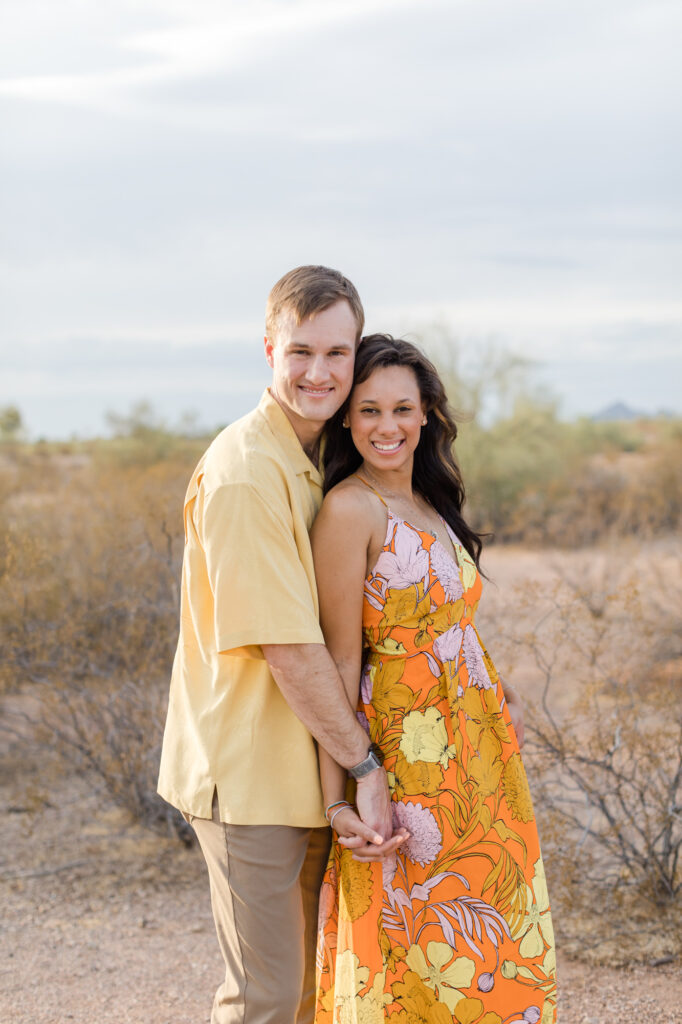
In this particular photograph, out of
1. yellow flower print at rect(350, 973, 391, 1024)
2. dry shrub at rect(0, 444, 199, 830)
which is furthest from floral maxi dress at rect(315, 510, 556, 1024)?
dry shrub at rect(0, 444, 199, 830)

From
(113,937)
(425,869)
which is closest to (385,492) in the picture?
(425,869)

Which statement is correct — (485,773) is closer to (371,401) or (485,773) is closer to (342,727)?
(342,727)

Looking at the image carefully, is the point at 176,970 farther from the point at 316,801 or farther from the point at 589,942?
the point at 316,801

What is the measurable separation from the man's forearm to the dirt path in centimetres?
197

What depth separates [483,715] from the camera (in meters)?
2.44

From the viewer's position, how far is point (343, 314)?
91.0 inches

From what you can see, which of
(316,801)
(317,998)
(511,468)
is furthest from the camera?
(511,468)

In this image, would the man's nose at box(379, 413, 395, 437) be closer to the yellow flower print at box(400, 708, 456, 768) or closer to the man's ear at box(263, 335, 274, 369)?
the man's ear at box(263, 335, 274, 369)

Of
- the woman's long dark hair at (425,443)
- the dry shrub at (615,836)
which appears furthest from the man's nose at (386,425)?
the dry shrub at (615,836)

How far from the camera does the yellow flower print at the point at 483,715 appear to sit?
2.40 metres

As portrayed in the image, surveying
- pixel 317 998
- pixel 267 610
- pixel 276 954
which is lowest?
pixel 317 998

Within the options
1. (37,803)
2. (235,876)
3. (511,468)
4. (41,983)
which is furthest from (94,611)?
(511,468)

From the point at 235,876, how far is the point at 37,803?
3493mm

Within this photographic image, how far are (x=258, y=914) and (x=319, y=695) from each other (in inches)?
20.9
